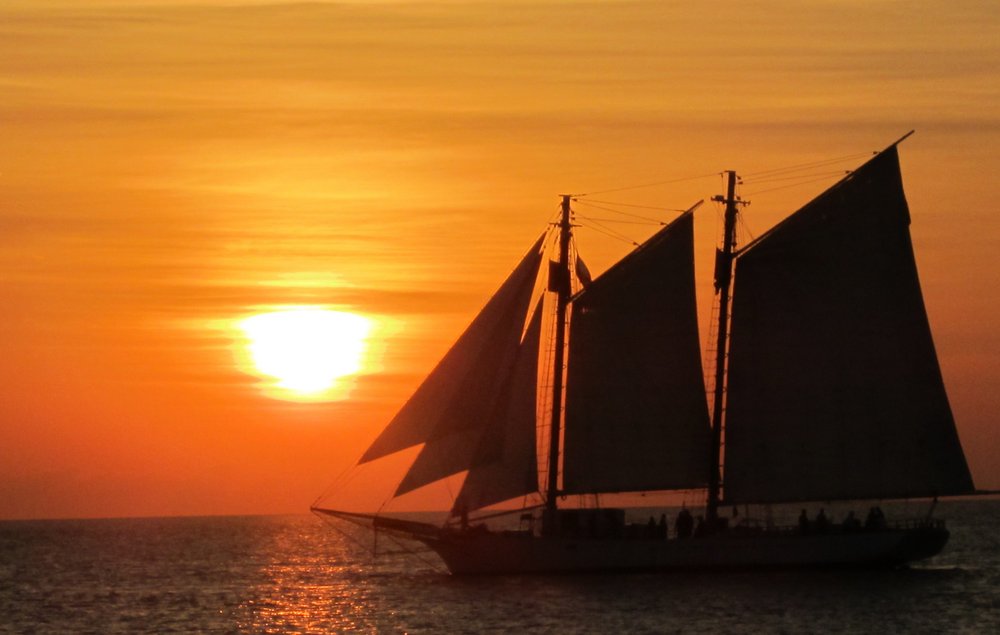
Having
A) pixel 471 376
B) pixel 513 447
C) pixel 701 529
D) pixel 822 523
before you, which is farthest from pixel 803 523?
pixel 471 376

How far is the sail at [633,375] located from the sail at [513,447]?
2282 millimetres

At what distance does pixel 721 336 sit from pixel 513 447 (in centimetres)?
1085

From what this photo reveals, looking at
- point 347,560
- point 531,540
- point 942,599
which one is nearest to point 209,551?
point 347,560

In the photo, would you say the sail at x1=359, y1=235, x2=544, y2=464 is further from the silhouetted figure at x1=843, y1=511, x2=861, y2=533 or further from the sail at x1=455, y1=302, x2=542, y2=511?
the silhouetted figure at x1=843, y1=511, x2=861, y2=533

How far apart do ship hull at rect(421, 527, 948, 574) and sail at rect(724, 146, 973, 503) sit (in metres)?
1.90

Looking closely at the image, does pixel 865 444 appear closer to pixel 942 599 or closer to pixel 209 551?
pixel 942 599

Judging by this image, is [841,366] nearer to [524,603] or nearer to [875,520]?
[875,520]

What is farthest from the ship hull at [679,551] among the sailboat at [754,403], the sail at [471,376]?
the sail at [471,376]

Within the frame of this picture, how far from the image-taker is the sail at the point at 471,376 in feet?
207

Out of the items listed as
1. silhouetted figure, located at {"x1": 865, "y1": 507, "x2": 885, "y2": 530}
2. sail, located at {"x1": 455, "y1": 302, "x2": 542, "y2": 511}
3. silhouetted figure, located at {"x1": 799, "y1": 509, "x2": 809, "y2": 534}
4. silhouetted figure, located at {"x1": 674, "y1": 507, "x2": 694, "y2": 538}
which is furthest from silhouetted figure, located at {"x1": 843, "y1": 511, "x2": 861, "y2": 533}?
sail, located at {"x1": 455, "y1": 302, "x2": 542, "y2": 511}

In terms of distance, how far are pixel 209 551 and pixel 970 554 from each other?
63.8m

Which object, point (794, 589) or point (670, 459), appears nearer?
point (794, 589)

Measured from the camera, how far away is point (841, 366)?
227 feet

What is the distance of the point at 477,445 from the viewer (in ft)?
212
